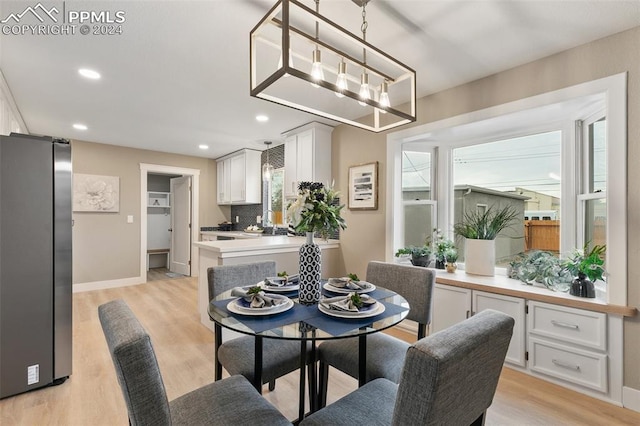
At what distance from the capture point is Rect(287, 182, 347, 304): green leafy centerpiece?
1466 millimetres

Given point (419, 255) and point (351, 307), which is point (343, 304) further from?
point (419, 255)

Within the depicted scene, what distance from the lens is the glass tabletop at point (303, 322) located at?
112 cm

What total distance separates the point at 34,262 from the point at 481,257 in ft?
11.8

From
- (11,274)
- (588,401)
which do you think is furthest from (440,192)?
(11,274)

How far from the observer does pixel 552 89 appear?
214 centimetres

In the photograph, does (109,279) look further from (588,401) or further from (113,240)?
(588,401)

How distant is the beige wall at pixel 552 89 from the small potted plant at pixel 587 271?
0.19 metres

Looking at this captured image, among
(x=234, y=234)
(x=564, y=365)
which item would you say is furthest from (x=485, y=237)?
(x=234, y=234)

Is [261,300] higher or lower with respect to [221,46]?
lower

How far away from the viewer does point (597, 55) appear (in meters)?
1.96

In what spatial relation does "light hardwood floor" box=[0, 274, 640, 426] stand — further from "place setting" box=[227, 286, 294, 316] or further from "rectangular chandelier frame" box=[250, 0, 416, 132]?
"rectangular chandelier frame" box=[250, 0, 416, 132]

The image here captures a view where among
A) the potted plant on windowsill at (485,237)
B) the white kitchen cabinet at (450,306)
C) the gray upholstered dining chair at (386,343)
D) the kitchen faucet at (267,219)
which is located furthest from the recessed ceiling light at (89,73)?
the potted plant on windowsill at (485,237)

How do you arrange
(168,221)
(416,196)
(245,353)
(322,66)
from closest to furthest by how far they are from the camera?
(322,66)
(245,353)
(416,196)
(168,221)

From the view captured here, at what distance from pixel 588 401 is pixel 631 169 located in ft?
5.10
